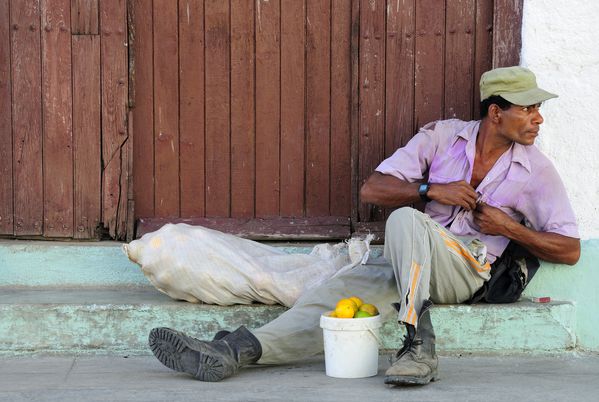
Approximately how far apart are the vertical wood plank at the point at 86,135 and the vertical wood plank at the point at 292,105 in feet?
3.09

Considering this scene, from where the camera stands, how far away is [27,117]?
5383 millimetres

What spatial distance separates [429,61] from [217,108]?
111 centimetres

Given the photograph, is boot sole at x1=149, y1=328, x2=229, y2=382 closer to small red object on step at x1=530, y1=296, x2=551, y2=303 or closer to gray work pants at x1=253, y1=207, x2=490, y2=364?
gray work pants at x1=253, y1=207, x2=490, y2=364

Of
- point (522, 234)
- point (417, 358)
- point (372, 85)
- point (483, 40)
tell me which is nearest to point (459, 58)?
point (483, 40)

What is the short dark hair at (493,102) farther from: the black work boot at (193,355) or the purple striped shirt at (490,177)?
the black work boot at (193,355)

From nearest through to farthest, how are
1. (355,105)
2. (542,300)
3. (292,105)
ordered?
(542,300), (355,105), (292,105)

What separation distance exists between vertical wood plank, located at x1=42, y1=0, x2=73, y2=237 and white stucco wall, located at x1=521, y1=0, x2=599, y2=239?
2.30 metres

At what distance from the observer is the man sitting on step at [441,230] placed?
13.9 ft

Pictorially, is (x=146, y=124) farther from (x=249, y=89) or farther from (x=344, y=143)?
(x=344, y=143)

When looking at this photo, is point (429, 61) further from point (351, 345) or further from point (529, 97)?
point (351, 345)

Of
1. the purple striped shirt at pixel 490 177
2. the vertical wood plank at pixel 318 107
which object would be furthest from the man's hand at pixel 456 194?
the vertical wood plank at pixel 318 107

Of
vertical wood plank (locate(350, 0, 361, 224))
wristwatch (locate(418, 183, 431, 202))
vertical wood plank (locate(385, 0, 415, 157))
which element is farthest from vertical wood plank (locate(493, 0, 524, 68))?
wristwatch (locate(418, 183, 431, 202))

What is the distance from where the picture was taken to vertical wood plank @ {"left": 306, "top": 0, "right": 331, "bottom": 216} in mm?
5531

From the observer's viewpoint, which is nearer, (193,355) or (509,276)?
(193,355)
